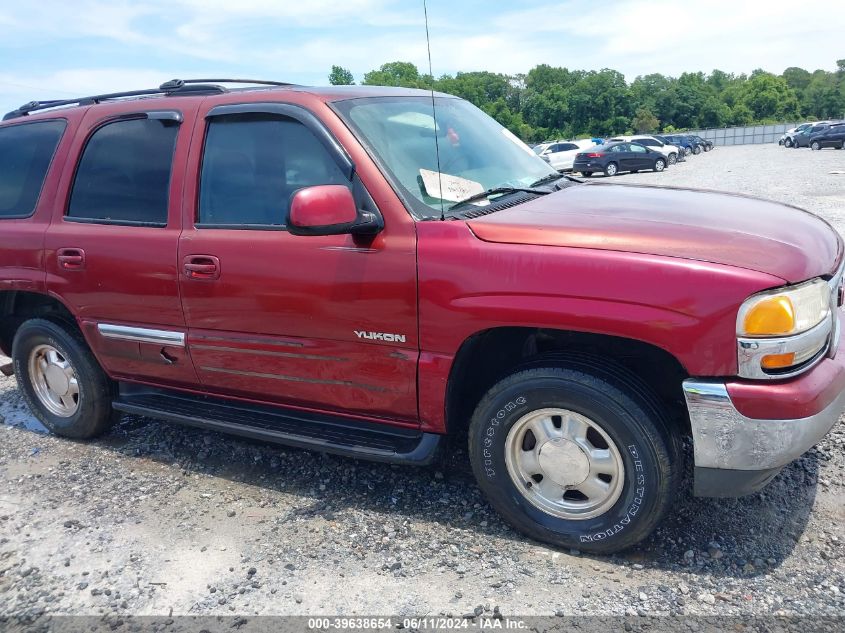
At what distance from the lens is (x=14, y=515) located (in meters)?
3.44

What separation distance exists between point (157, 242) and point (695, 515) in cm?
293

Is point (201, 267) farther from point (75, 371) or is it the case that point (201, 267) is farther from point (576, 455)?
point (576, 455)

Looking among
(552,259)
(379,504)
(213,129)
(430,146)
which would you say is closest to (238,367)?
(379,504)

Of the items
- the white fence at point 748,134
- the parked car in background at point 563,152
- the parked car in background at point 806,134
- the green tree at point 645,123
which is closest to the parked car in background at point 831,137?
the parked car in background at point 806,134

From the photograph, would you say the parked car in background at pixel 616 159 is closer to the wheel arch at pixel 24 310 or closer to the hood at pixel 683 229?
the hood at pixel 683 229

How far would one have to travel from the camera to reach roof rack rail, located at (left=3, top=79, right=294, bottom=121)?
3664 mm

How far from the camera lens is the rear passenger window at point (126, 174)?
356cm

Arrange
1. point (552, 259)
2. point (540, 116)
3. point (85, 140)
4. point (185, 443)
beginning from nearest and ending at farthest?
point (552, 259) < point (85, 140) < point (185, 443) < point (540, 116)

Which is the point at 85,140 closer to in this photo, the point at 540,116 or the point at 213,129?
the point at 213,129

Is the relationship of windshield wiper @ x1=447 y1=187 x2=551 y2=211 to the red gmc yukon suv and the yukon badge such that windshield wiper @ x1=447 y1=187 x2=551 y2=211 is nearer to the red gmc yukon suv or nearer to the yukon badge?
the red gmc yukon suv

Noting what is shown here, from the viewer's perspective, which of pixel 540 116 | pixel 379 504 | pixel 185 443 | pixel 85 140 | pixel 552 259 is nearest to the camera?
pixel 552 259

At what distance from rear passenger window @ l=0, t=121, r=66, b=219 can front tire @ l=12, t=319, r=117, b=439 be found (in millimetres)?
734

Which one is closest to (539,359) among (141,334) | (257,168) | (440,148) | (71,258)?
(440,148)

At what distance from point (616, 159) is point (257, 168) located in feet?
88.9
